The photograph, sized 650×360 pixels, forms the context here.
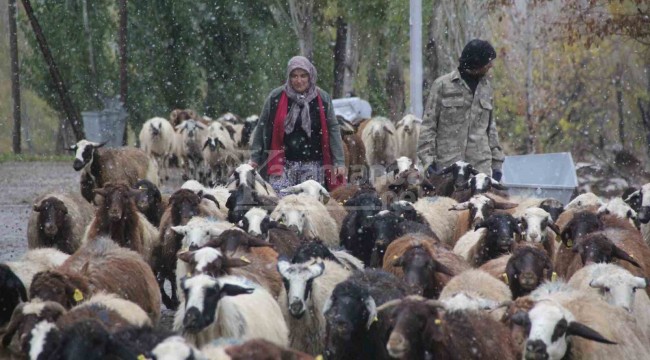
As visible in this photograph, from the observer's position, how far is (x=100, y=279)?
8.67m

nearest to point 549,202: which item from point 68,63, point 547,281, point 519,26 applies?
point 547,281

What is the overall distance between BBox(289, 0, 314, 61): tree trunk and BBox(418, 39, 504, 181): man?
89.8ft

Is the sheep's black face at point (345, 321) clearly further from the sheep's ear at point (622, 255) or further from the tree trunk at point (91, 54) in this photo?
the tree trunk at point (91, 54)

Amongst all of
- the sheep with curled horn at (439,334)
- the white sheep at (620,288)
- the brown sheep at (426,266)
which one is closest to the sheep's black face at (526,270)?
the white sheep at (620,288)

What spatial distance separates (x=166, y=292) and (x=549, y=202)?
3884mm

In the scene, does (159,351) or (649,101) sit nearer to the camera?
(159,351)

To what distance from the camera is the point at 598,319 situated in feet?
24.7

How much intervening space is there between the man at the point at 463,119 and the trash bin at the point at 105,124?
18.2 metres

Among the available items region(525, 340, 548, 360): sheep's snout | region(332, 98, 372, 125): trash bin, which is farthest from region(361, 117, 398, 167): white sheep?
region(525, 340, 548, 360): sheep's snout

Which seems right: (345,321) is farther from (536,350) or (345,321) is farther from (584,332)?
(584,332)

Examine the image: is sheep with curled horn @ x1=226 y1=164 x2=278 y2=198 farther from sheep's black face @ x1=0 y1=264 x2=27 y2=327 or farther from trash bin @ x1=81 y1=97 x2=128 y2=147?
trash bin @ x1=81 y1=97 x2=128 y2=147

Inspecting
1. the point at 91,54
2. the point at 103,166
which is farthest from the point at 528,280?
the point at 91,54

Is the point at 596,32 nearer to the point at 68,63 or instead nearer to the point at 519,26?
the point at 519,26

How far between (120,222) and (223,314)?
3.42 meters
